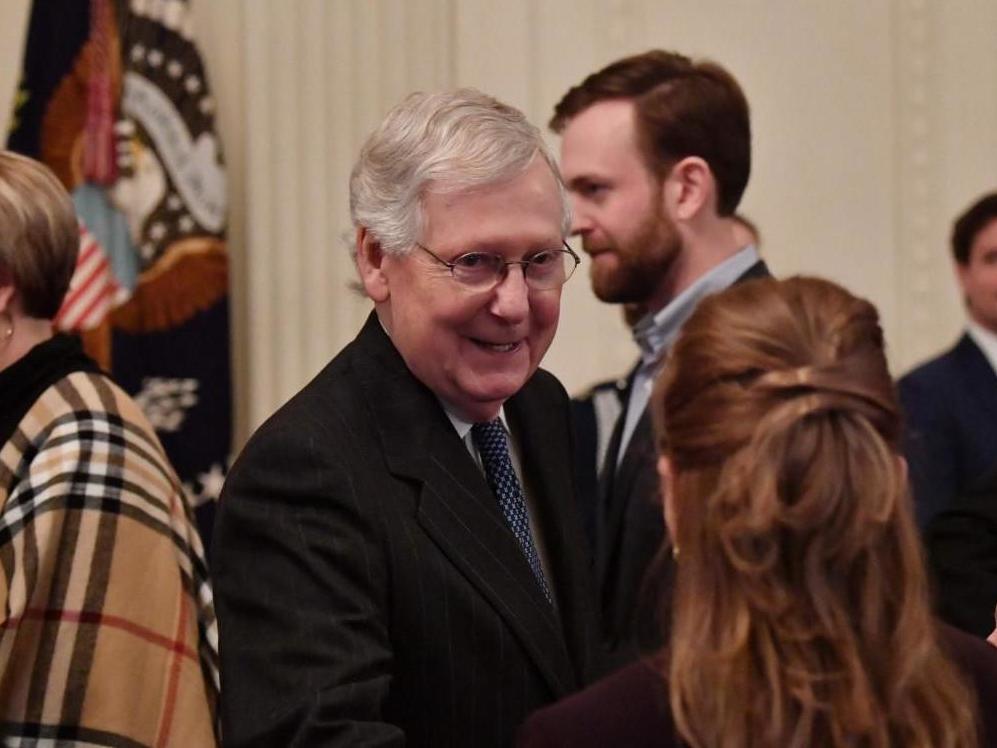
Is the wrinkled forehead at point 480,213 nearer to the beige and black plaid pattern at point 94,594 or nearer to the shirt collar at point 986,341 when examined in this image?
the beige and black plaid pattern at point 94,594

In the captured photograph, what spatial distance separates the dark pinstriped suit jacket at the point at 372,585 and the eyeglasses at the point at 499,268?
0.46ft

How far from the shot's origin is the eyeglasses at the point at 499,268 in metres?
2.32

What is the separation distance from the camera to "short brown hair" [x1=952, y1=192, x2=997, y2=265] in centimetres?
449

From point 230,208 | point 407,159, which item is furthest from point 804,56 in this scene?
point 407,159

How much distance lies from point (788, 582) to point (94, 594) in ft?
4.73

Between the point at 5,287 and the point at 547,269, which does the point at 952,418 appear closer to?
the point at 547,269

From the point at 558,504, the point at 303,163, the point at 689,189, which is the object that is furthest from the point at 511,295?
the point at 303,163

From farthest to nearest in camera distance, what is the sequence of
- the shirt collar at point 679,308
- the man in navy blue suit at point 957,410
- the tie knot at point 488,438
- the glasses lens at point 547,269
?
the man in navy blue suit at point 957,410 < the shirt collar at point 679,308 < the tie knot at point 488,438 < the glasses lens at point 547,269

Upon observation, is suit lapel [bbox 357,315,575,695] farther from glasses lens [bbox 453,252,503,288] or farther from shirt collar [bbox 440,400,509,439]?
glasses lens [bbox 453,252,503,288]

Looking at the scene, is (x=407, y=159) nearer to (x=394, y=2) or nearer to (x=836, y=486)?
(x=836, y=486)

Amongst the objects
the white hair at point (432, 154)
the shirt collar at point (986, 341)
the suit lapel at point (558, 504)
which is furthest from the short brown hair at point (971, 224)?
the white hair at point (432, 154)

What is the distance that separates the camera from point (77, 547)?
2.84m

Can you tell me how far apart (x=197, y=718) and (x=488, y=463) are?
28.9 inches

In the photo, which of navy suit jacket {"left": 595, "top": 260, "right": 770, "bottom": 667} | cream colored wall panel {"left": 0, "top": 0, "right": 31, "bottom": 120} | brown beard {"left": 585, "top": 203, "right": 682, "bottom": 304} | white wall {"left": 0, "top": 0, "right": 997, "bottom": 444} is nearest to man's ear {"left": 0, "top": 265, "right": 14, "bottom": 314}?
navy suit jacket {"left": 595, "top": 260, "right": 770, "bottom": 667}
